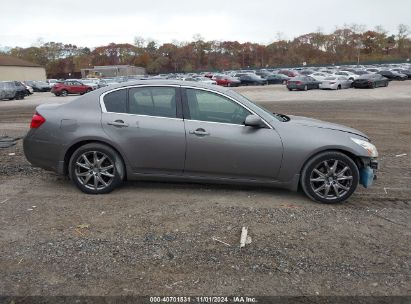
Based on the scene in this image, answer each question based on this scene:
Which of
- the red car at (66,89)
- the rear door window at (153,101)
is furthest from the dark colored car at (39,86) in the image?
the rear door window at (153,101)

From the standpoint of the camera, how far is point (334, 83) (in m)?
34.8

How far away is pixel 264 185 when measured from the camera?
507cm

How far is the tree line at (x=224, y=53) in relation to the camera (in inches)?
4803

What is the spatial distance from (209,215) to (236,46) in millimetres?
136167

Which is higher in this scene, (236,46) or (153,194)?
(236,46)

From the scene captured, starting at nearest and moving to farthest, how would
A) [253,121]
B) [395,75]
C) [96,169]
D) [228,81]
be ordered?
[253,121]
[96,169]
[228,81]
[395,75]

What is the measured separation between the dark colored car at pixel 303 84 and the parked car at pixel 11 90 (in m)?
23.3

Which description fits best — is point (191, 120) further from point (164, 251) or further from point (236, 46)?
point (236, 46)

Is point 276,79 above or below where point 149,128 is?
below

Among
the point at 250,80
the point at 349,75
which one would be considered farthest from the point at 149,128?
the point at 250,80

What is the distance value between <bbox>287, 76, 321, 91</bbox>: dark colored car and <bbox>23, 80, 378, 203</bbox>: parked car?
102 ft

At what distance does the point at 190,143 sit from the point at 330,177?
186cm

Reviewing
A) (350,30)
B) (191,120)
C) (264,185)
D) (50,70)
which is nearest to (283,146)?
(264,185)

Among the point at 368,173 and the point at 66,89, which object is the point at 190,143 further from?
the point at 66,89
